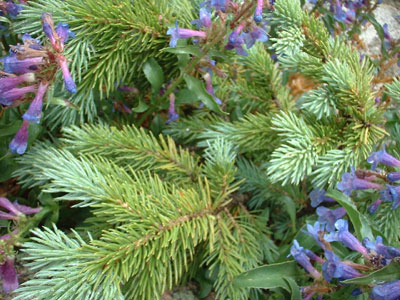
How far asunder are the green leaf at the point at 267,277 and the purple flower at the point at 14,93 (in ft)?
1.84

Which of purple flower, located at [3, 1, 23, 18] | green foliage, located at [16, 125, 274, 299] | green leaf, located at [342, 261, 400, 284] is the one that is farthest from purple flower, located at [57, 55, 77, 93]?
green leaf, located at [342, 261, 400, 284]

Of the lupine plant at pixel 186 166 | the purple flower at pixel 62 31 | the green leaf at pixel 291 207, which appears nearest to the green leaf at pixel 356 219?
the lupine plant at pixel 186 166

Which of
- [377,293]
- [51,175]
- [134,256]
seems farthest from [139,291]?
[377,293]

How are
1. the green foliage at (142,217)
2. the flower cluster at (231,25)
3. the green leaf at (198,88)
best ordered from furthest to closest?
1. the green leaf at (198,88)
2. the flower cluster at (231,25)
3. the green foliage at (142,217)

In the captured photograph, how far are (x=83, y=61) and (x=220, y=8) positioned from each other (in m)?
0.33

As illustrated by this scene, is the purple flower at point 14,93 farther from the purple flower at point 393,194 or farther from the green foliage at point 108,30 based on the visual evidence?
the purple flower at point 393,194

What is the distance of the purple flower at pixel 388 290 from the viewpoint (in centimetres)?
64

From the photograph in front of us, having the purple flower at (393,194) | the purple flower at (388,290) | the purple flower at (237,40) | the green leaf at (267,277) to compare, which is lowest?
the green leaf at (267,277)

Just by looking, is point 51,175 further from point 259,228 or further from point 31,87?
point 259,228

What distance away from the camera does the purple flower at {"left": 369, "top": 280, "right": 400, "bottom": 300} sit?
2.10ft

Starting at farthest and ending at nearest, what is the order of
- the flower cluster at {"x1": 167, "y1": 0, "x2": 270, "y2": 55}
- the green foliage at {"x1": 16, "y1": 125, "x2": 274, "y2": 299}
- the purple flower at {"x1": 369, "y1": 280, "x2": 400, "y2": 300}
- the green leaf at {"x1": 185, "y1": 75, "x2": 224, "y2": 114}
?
1. the green leaf at {"x1": 185, "y1": 75, "x2": 224, "y2": 114}
2. the flower cluster at {"x1": 167, "y1": 0, "x2": 270, "y2": 55}
3. the green foliage at {"x1": 16, "y1": 125, "x2": 274, "y2": 299}
4. the purple flower at {"x1": 369, "y1": 280, "x2": 400, "y2": 300}

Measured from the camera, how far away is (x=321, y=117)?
964mm

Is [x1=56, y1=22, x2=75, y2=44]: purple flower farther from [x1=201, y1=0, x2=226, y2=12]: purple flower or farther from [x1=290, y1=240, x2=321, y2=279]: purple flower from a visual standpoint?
[x1=290, y1=240, x2=321, y2=279]: purple flower

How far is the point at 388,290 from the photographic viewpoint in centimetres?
65
